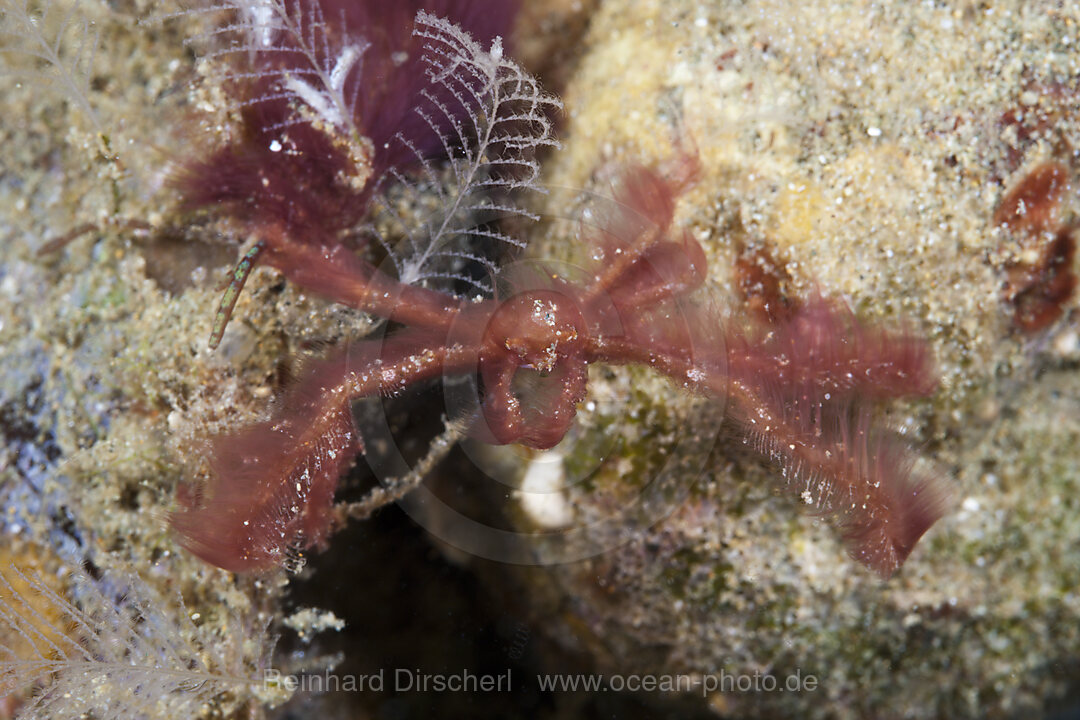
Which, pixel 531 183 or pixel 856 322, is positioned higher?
pixel 531 183

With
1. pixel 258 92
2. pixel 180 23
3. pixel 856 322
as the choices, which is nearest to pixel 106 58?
pixel 180 23

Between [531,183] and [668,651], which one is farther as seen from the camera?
[668,651]

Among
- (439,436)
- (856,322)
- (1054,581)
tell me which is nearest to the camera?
(856,322)

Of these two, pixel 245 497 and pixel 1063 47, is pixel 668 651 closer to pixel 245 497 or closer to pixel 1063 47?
pixel 245 497

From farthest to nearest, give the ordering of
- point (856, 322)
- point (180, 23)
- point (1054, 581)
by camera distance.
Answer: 1. point (1054, 581)
2. point (180, 23)
3. point (856, 322)

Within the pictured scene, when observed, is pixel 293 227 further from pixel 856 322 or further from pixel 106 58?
pixel 856 322

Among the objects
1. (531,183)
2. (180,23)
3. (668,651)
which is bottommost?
(668,651)

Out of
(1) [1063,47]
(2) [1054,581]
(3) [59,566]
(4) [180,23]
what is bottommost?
(3) [59,566]

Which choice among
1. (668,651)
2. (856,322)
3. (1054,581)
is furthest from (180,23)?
(1054,581)

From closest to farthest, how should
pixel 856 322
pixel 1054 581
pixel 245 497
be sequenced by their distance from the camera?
pixel 245 497, pixel 856 322, pixel 1054 581
